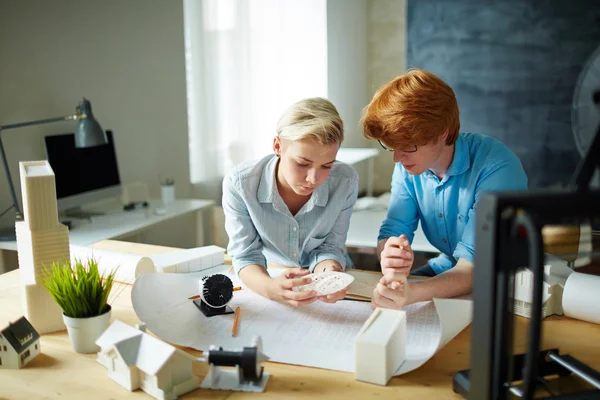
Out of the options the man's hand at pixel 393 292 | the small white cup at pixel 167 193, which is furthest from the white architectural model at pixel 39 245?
the small white cup at pixel 167 193

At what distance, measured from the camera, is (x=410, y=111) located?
4.72ft

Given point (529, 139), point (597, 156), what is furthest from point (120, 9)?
point (597, 156)

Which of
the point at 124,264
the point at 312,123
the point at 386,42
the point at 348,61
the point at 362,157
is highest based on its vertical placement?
the point at 386,42

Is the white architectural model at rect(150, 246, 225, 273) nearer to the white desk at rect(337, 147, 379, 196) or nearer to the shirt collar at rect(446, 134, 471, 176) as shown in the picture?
the shirt collar at rect(446, 134, 471, 176)

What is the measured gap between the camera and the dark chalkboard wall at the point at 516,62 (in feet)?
11.7

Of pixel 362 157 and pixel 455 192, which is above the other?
pixel 455 192

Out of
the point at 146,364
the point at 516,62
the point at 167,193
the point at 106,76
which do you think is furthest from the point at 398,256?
the point at 516,62

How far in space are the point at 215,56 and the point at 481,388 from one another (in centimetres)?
368

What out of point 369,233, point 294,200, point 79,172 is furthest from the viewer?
point 79,172

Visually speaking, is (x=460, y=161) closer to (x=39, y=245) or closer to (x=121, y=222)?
(x=39, y=245)

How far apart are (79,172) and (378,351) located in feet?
7.98

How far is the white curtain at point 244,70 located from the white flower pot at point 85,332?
10.1ft

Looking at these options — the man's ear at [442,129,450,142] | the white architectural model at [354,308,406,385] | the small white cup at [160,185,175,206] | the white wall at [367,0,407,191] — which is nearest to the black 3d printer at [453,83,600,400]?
the white architectural model at [354,308,406,385]

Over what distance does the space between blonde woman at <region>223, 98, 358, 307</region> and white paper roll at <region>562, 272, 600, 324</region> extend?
0.56 metres
